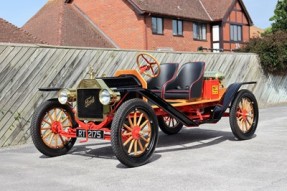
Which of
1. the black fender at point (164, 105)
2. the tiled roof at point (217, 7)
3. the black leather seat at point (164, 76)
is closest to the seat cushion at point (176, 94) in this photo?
the black leather seat at point (164, 76)

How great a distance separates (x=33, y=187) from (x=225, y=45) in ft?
116

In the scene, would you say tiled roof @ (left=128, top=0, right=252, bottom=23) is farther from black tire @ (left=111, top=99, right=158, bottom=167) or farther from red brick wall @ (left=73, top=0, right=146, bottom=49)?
black tire @ (left=111, top=99, right=158, bottom=167)

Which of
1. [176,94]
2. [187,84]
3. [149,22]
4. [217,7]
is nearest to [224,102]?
[187,84]

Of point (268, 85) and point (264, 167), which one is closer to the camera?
point (264, 167)

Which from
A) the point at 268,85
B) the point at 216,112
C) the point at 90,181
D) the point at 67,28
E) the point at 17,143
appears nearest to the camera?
the point at 90,181

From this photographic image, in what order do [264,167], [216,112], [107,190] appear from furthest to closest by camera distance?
[216,112] → [264,167] → [107,190]

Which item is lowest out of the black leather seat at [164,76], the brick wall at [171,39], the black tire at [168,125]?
the black tire at [168,125]

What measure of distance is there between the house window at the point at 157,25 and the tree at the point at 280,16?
41.2 ft

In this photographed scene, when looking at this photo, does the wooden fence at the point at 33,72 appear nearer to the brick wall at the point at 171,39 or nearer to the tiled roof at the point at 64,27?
the tiled roof at the point at 64,27

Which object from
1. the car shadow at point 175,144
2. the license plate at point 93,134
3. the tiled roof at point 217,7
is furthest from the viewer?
the tiled roof at point 217,7

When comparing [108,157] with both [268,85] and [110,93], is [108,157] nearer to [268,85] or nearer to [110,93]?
[110,93]

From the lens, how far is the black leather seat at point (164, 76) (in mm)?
8609

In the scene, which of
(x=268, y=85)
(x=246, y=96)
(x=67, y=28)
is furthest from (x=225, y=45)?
(x=246, y=96)

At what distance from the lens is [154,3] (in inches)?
1313
